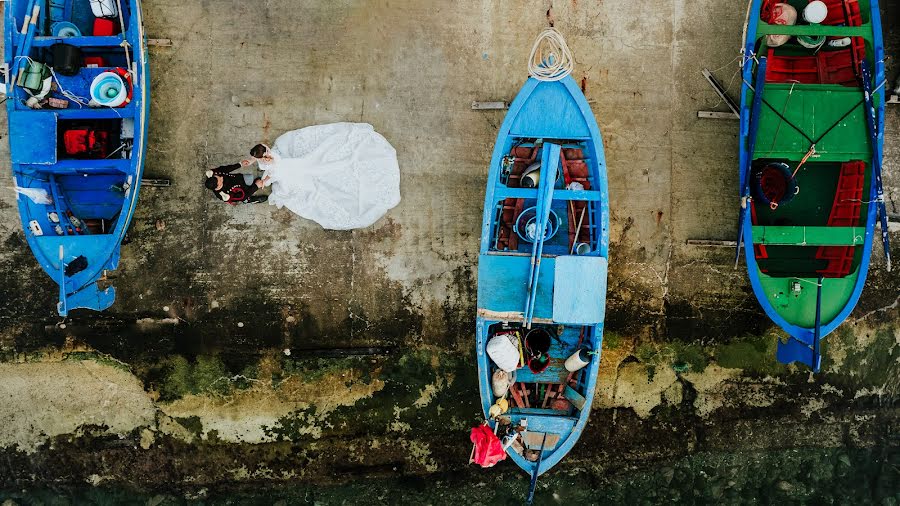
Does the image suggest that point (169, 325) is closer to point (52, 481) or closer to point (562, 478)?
point (52, 481)

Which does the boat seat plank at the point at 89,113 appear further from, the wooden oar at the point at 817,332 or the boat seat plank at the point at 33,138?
the wooden oar at the point at 817,332

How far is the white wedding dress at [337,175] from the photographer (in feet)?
20.6

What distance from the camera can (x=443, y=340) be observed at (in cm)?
668

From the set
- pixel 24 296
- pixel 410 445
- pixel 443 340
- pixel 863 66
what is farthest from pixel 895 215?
pixel 24 296

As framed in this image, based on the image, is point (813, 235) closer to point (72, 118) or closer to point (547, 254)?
point (547, 254)

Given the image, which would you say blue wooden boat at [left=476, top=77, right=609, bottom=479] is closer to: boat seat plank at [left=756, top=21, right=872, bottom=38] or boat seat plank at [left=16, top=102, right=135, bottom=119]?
boat seat plank at [left=756, top=21, right=872, bottom=38]

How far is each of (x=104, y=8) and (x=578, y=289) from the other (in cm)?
600

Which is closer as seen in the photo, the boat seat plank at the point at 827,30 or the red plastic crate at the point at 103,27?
the boat seat plank at the point at 827,30

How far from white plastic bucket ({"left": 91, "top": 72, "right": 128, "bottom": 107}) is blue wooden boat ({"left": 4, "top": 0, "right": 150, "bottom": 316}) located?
0.04ft

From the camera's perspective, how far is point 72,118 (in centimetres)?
580

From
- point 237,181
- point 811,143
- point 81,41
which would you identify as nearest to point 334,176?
point 237,181

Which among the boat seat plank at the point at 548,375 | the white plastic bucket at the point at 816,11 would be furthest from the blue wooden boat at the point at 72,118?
the white plastic bucket at the point at 816,11

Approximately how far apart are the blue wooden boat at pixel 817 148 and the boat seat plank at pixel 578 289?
1774 mm

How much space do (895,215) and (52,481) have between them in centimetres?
1114
